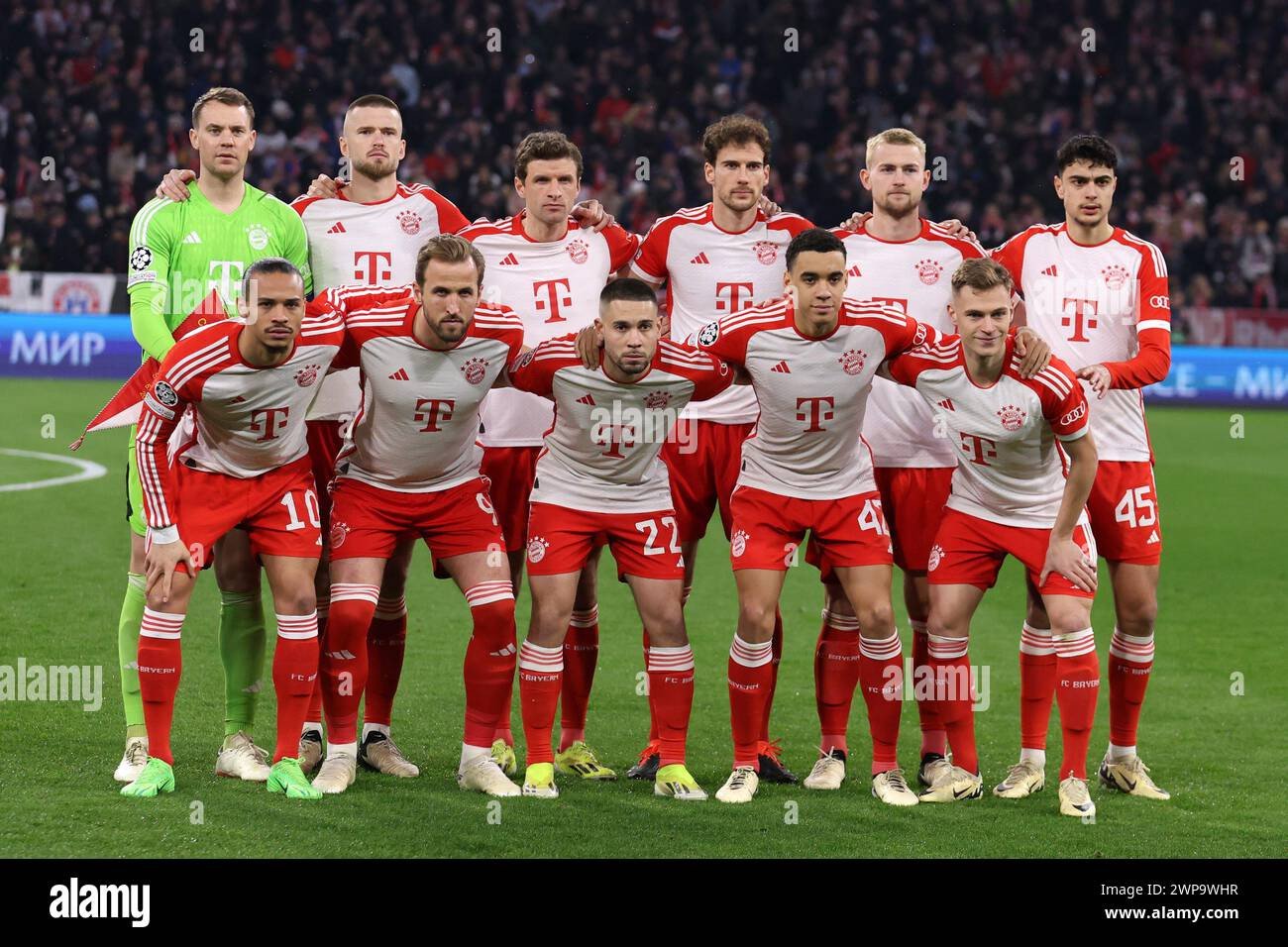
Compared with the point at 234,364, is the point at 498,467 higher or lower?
lower

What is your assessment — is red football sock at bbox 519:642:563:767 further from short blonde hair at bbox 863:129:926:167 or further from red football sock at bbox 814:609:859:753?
short blonde hair at bbox 863:129:926:167

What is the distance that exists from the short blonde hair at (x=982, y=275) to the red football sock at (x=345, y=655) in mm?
2403

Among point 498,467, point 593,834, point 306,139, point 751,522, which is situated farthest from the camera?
point 306,139

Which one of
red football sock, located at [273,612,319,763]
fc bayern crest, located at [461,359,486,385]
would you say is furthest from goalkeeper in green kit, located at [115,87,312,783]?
fc bayern crest, located at [461,359,486,385]

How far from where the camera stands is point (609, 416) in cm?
612

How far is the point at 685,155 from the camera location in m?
23.6

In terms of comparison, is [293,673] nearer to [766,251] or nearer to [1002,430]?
[766,251]

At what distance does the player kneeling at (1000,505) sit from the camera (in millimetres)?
5824

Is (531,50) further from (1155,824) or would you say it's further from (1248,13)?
(1155,824)

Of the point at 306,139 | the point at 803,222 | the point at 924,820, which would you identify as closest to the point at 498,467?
the point at 803,222

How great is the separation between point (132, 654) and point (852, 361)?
9.75 feet

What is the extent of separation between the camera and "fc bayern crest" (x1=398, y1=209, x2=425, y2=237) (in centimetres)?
670

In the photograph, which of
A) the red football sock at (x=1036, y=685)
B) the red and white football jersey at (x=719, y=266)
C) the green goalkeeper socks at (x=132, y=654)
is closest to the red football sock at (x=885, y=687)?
the red football sock at (x=1036, y=685)

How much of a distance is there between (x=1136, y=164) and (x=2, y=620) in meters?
19.8
